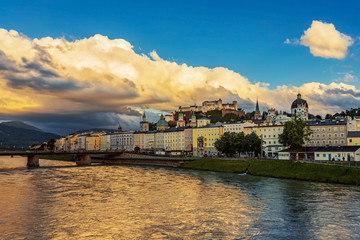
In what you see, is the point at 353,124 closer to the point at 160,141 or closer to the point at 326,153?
the point at 326,153

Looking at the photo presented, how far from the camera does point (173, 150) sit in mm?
156625

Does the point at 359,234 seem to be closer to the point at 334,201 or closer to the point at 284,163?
the point at 334,201

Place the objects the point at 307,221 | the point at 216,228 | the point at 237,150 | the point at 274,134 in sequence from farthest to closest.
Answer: the point at 274,134
the point at 237,150
the point at 307,221
the point at 216,228

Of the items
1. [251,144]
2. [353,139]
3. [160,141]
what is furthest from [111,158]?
[353,139]

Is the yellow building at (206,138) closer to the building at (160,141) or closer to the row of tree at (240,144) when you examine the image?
the building at (160,141)

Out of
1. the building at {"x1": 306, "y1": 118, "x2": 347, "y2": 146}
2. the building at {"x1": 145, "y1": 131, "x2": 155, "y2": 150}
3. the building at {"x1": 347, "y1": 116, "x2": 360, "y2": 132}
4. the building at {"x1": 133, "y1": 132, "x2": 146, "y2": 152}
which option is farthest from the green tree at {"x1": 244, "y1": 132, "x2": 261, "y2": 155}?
the building at {"x1": 133, "y1": 132, "x2": 146, "y2": 152}

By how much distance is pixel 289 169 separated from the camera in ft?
207

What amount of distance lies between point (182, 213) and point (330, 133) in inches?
3267

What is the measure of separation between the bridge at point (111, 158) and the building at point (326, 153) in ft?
109

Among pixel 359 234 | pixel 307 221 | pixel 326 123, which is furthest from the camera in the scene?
pixel 326 123

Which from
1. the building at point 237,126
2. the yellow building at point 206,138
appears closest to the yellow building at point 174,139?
the yellow building at point 206,138

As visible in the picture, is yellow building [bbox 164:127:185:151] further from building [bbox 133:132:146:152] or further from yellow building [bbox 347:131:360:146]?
yellow building [bbox 347:131:360:146]

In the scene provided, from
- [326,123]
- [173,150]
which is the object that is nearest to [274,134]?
[326,123]

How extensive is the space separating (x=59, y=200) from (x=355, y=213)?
→ 100ft
